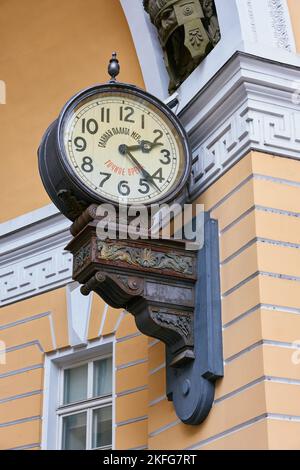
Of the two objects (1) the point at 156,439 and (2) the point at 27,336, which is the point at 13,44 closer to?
(2) the point at 27,336

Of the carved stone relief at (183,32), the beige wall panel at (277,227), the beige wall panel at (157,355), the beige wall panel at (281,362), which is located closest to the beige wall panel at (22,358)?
the beige wall panel at (157,355)

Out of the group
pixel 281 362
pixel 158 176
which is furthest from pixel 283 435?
pixel 158 176

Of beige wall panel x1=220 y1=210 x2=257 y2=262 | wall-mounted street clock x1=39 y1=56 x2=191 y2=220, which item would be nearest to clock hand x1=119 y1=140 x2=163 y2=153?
wall-mounted street clock x1=39 y1=56 x2=191 y2=220

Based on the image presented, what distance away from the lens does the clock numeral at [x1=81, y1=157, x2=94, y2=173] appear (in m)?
5.34

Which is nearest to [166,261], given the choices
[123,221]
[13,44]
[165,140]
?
[123,221]

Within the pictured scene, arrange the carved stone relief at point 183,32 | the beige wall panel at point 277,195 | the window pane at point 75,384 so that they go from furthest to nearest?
the window pane at point 75,384
the carved stone relief at point 183,32
the beige wall panel at point 277,195

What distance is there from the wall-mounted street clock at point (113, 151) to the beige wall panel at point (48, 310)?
1979 millimetres

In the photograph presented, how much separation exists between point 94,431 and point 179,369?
5.26 ft

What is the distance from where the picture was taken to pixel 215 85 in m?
5.67

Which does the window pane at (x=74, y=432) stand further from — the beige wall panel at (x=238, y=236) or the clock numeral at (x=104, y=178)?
the clock numeral at (x=104, y=178)

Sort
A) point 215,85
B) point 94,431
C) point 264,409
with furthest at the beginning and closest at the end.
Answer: point 94,431 < point 215,85 < point 264,409

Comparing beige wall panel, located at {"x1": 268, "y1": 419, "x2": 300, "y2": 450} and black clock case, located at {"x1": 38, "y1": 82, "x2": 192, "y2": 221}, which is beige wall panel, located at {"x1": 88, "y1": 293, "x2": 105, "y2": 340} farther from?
beige wall panel, located at {"x1": 268, "y1": 419, "x2": 300, "y2": 450}

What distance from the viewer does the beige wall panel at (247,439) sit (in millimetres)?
4723

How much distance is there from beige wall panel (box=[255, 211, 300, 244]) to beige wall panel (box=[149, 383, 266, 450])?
831mm
